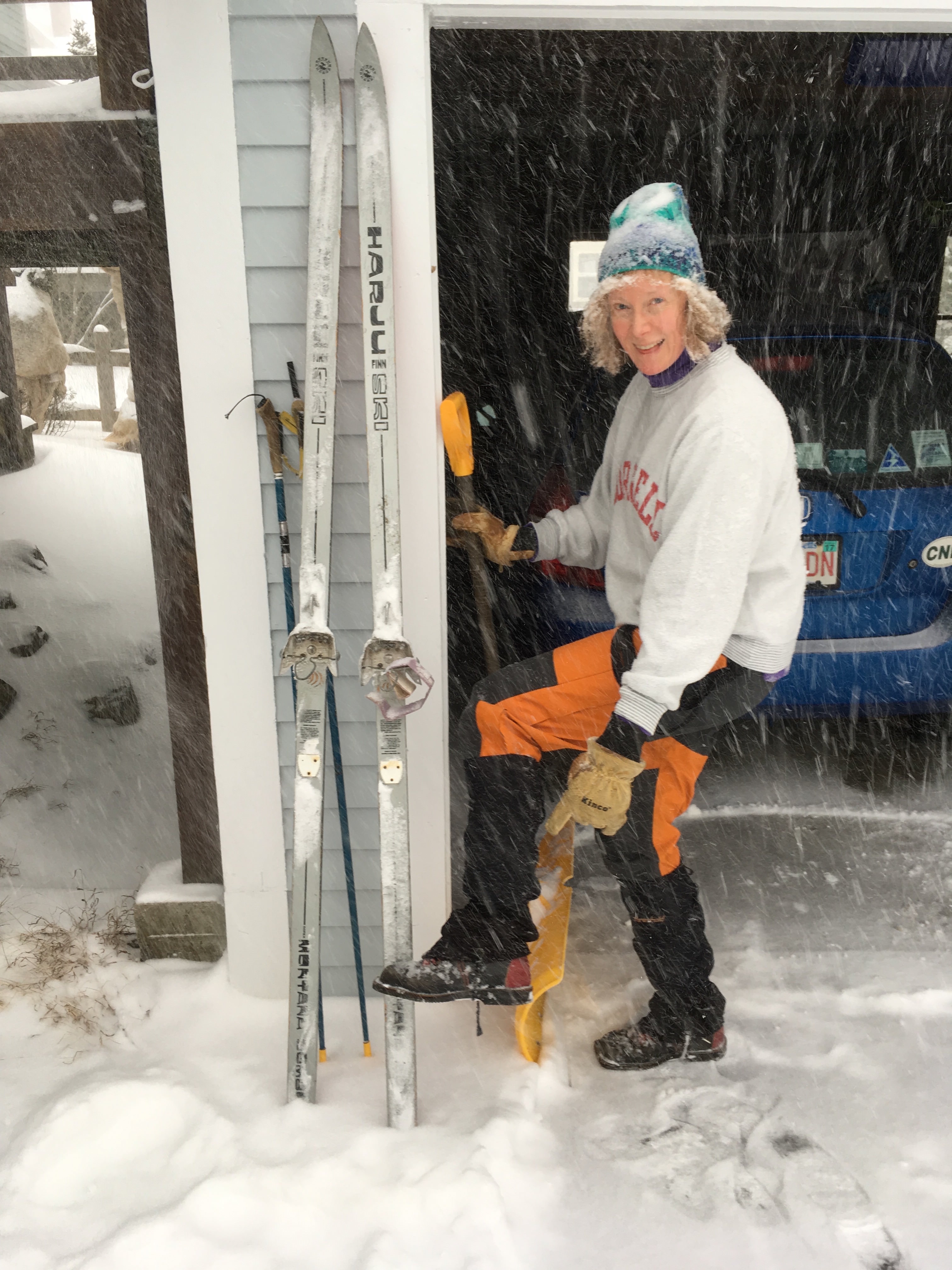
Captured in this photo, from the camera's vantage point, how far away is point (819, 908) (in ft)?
10.3

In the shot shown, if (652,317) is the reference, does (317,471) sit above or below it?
below

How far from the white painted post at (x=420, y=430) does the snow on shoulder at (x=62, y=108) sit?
71 centimetres

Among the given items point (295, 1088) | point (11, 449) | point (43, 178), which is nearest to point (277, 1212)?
point (295, 1088)

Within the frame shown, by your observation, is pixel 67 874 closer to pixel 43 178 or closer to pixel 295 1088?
pixel 295 1088

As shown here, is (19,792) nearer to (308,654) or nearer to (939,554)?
(308,654)

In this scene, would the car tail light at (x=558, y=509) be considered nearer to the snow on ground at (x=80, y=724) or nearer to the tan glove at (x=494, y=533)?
the tan glove at (x=494, y=533)

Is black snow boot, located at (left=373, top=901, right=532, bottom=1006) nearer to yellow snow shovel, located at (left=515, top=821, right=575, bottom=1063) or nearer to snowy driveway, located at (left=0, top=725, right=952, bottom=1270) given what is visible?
yellow snow shovel, located at (left=515, top=821, right=575, bottom=1063)

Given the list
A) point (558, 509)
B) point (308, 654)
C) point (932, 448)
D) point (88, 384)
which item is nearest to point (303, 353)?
point (308, 654)

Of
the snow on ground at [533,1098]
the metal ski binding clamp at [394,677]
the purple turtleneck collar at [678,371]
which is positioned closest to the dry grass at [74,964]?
the snow on ground at [533,1098]

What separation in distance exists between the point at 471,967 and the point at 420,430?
1.31 meters

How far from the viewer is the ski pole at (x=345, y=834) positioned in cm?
247

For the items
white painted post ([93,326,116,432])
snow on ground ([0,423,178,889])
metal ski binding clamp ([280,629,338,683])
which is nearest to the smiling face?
metal ski binding clamp ([280,629,338,683])

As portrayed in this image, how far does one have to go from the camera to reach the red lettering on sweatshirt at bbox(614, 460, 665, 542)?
2.26 metres

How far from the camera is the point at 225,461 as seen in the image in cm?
243
